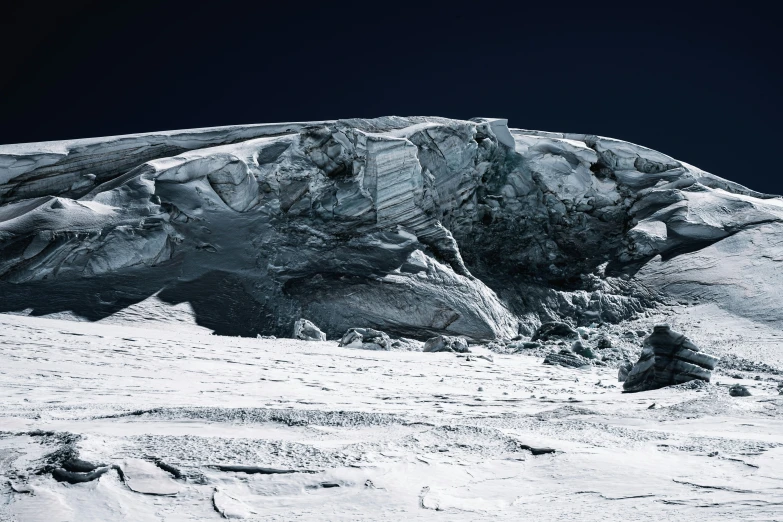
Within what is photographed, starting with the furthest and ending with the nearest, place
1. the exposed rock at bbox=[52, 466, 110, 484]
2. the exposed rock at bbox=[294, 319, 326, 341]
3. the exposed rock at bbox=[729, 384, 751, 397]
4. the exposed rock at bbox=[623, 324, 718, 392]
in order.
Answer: the exposed rock at bbox=[294, 319, 326, 341], the exposed rock at bbox=[623, 324, 718, 392], the exposed rock at bbox=[729, 384, 751, 397], the exposed rock at bbox=[52, 466, 110, 484]

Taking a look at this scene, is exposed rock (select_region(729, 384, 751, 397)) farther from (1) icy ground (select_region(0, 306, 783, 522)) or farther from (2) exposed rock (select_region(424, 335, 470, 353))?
(2) exposed rock (select_region(424, 335, 470, 353))

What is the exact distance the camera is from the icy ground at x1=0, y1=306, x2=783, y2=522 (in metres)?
3.30

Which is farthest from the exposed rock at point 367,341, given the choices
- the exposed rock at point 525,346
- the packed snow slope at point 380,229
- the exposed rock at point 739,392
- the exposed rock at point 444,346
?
the exposed rock at point 739,392

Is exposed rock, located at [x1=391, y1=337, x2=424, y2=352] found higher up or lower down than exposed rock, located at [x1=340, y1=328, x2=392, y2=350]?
lower down

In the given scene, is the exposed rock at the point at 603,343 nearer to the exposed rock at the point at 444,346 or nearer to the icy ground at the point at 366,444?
the exposed rock at the point at 444,346

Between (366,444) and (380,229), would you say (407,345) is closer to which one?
(380,229)

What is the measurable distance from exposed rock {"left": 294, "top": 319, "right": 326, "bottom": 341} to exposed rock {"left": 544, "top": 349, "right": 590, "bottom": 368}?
408 cm

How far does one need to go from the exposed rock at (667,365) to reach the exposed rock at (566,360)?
209cm

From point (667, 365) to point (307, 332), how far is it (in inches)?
256

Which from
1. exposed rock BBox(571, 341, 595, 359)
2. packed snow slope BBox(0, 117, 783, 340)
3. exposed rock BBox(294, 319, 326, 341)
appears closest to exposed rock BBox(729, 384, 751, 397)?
exposed rock BBox(571, 341, 595, 359)

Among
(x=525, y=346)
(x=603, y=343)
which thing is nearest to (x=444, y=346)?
(x=525, y=346)

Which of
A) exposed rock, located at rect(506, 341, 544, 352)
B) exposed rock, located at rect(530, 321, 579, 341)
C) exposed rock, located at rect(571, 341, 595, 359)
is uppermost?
exposed rock, located at rect(571, 341, 595, 359)

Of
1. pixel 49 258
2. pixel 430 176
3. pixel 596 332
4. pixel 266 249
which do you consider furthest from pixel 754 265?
pixel 49 258

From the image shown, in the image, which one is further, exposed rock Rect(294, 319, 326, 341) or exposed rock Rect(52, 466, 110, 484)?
exposed rock Rect(294, 319, 326, 341)
